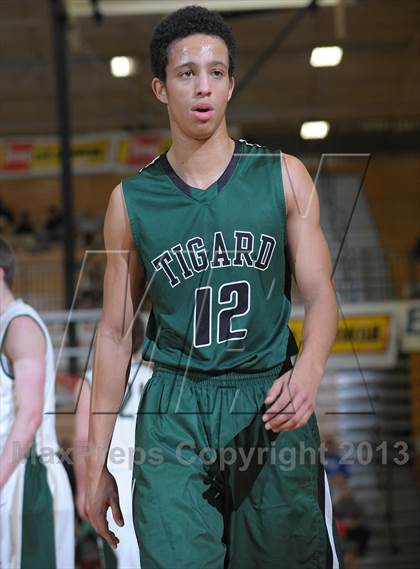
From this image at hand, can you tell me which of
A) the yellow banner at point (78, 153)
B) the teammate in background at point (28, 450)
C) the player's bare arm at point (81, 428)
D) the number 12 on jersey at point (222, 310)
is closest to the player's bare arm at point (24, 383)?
the teammate in background at point (28, 450)

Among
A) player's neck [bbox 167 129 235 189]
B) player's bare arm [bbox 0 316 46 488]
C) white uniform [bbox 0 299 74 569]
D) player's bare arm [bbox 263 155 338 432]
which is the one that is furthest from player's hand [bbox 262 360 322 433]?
white uniform [bbox 0 299 74 569]

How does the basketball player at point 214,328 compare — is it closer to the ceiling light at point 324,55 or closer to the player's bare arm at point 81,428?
the player's bare arm at point 81,428

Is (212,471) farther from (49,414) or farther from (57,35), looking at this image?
(57,35)

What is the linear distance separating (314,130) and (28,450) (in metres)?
1.95

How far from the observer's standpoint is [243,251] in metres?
3.14

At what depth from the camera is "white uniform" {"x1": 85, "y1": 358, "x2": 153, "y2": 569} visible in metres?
4.05

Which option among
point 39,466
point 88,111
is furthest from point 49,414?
point 88,111

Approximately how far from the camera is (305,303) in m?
3.16

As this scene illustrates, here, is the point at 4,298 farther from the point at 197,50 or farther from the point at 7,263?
the point at 197,50

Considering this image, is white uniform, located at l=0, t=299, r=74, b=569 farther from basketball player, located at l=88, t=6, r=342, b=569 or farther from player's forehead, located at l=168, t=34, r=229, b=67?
player's forehead, located at l=168, t=34, r=229, b=67

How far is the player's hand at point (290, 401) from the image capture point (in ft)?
9.45

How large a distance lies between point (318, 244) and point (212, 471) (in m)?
0.71

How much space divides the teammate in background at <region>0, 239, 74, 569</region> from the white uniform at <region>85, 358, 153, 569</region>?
0.28 metres

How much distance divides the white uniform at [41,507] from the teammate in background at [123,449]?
0.36 feet
